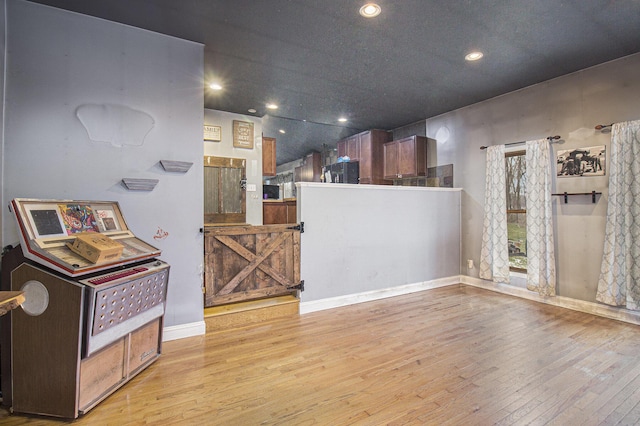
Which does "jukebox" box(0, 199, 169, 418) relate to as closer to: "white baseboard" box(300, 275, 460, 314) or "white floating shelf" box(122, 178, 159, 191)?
"white floating shelf" box(122, 178, 159, 191)

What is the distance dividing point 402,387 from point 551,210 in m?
3.28

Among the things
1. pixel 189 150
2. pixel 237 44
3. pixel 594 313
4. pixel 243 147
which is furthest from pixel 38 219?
pixel 594 313

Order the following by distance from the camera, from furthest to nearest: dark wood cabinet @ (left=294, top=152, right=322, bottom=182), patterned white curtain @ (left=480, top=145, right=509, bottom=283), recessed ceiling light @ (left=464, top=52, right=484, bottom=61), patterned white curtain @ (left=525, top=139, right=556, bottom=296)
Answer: dark wood cabinet @ (left=294, top=152, right=322, bottom=182) < patterned white curtain @ (left=480, top=145, right=509, bottom=283) < patterned white curtain @ (left=525, top=139, right=556, bottom=296) < recessed ceiling light @ (left=464, top=52, right=484, bottom=61)

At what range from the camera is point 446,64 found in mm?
3568

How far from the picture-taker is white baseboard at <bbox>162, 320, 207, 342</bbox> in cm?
283

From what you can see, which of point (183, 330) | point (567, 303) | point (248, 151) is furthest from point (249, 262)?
point (567, 303)

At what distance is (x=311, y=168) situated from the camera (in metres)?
9.00

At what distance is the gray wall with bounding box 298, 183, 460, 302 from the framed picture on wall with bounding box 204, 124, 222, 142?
104 inches

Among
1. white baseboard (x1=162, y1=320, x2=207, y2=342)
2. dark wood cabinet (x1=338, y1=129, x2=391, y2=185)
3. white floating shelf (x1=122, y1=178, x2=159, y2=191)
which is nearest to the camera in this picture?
white floating shelf (x1=122, y1=178, x2=159, y2=191)

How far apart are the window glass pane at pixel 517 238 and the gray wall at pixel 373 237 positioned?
2.99ft

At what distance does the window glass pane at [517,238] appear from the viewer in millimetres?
5051

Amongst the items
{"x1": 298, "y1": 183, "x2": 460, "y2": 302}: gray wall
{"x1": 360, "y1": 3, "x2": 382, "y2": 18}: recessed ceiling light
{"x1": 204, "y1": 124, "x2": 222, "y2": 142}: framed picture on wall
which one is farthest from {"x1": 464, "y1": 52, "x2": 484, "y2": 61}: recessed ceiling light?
{"x1": 204, "y1": 124, "x2": 222, "y2": 142}: framed picture on wall

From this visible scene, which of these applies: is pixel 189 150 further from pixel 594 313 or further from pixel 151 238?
pixel 594 313

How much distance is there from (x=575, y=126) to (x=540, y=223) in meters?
1.27
